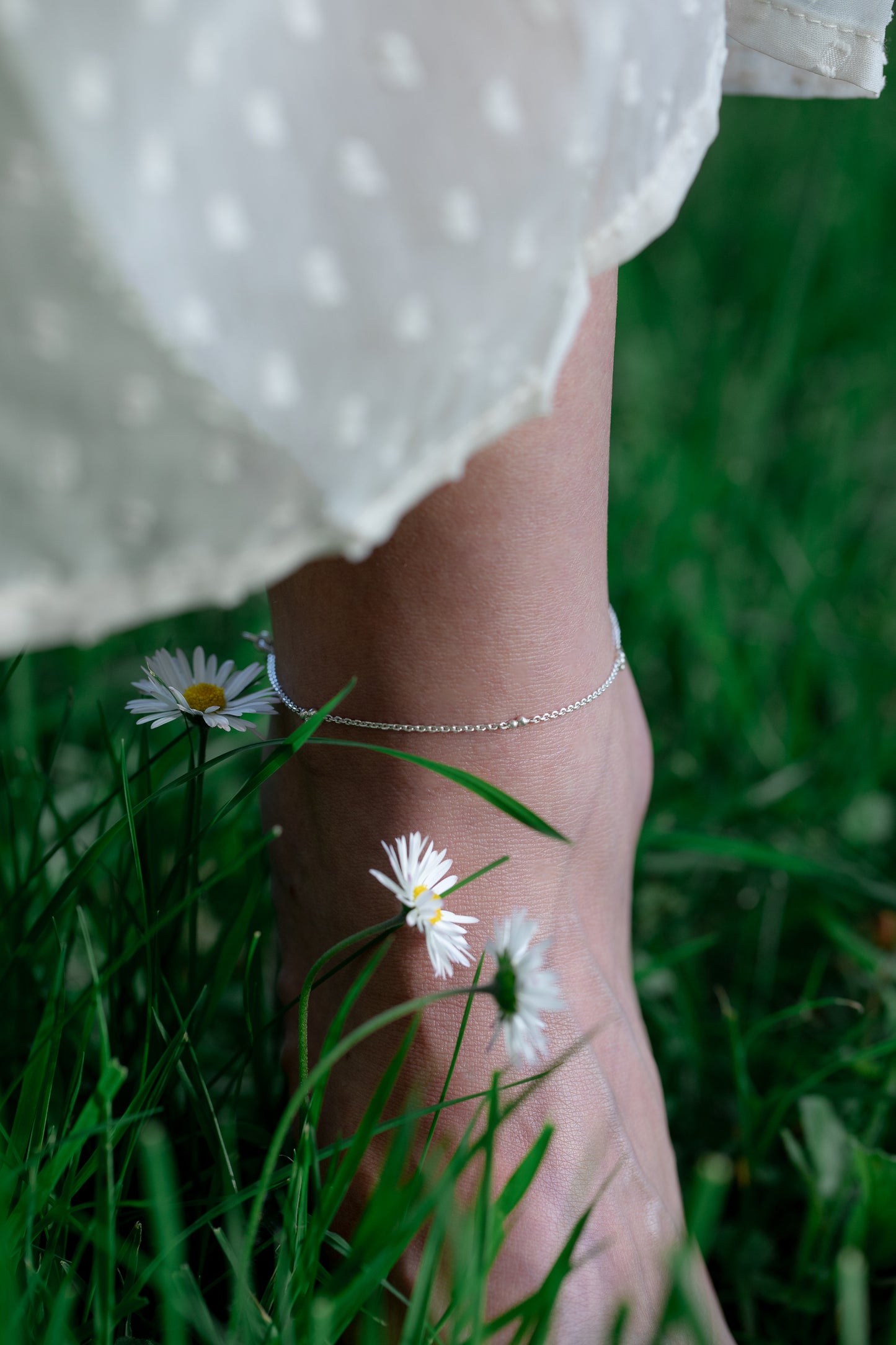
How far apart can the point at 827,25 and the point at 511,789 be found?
1.51 ft

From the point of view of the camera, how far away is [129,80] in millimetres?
297

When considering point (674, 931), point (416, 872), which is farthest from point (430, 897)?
point (674, 931)

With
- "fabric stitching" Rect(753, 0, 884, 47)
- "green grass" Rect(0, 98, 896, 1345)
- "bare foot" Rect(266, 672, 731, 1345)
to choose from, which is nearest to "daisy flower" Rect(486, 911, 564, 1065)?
"green grass" Rect(0, 98, 896, 1345)

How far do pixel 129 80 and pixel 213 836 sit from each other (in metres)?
0.58

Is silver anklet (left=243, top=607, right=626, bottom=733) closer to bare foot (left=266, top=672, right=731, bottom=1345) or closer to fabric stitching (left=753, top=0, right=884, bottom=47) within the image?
bare foot (left=266, top=672, right=731, bottom=1345)

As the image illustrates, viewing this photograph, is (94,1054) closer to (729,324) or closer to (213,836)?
(213,836)

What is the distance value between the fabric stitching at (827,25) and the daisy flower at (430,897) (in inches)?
19.8

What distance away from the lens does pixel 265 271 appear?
32cm

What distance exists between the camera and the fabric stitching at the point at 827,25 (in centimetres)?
63

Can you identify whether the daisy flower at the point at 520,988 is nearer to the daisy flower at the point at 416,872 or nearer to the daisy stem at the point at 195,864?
the daisy flower at the point at 416,872

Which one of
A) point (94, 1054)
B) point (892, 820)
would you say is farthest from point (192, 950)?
point (892, 820)

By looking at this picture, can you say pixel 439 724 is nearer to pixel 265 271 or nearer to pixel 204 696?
pixel 204 696

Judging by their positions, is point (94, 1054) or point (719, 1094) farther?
point (719, 1094)

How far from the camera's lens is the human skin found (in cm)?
57
